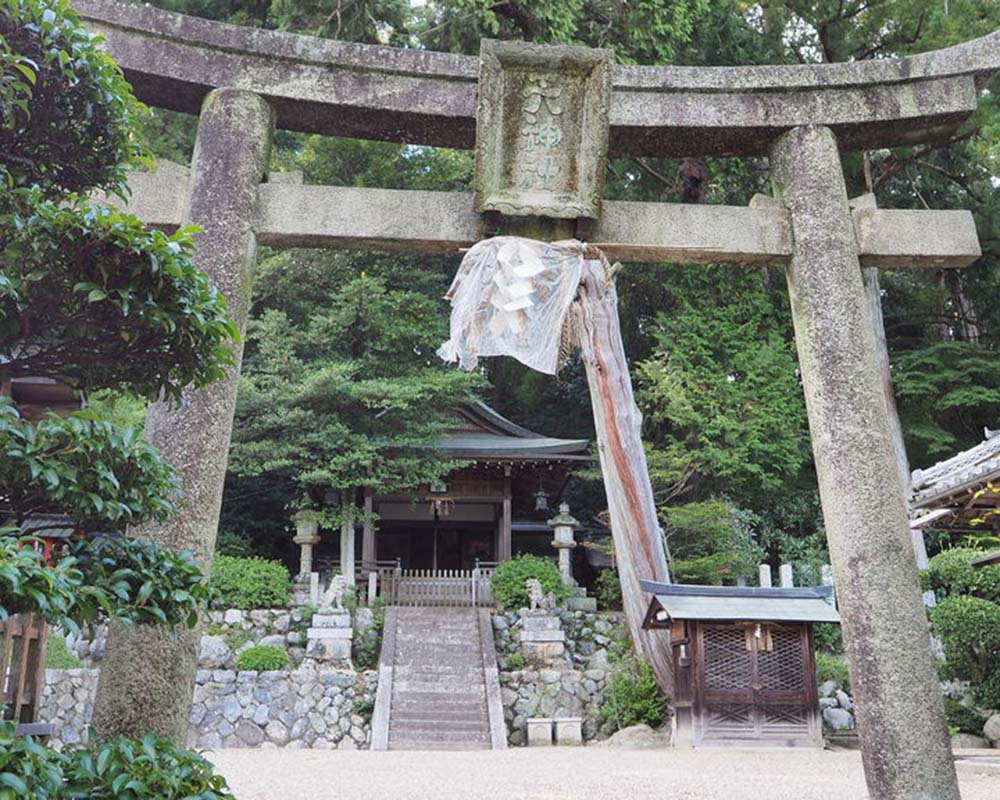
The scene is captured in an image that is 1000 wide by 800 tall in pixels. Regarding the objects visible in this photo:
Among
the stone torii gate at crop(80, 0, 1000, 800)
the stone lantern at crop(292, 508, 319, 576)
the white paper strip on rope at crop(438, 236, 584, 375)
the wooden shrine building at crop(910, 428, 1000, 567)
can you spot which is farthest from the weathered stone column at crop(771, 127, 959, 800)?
the stone lantern at crop(292, 508, 319, 576)

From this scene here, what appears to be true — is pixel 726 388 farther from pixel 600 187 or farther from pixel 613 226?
pixel 600 187

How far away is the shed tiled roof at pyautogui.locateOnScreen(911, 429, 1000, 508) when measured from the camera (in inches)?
275

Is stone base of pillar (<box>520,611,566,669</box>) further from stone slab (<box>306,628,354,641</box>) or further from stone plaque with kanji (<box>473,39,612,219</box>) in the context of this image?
stone plaque with kanji (<box>473,39,612,219</box>)

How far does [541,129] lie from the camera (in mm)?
4844

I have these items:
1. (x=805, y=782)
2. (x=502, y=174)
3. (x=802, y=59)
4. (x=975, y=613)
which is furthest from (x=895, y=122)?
(x=802, y=59)

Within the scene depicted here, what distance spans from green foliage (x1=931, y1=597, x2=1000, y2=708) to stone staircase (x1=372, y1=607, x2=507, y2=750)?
614 cm

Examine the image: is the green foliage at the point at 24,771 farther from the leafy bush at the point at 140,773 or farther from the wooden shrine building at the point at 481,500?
the wooden shrine building at the point at 481,500

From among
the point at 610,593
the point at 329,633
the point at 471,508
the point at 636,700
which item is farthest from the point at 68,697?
the point at 471,508

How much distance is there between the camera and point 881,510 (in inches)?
174

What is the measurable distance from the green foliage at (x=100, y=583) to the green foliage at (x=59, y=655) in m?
11.9

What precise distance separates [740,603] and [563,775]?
14.7ft

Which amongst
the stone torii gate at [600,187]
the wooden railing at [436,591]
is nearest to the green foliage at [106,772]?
the stone torii gate at [600,187]

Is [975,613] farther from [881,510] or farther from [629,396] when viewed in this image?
[881,510]

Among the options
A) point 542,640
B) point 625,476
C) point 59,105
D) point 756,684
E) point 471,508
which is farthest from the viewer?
point 471,508
